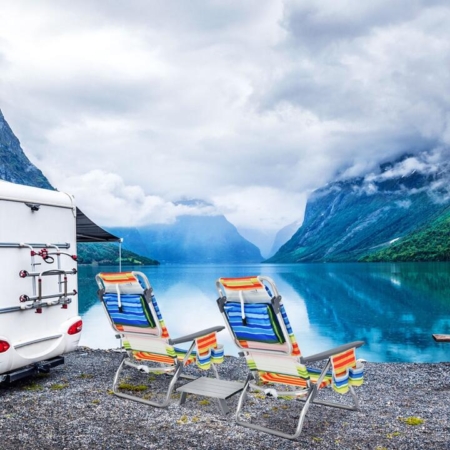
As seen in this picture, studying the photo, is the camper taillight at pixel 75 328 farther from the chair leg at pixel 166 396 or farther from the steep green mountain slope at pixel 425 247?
the steep green mountain slope at pixel 425 247

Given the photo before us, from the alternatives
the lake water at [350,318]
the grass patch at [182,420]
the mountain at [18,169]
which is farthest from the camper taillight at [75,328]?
the mountain at [18,169]

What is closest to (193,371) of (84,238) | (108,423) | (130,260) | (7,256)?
(108,423)

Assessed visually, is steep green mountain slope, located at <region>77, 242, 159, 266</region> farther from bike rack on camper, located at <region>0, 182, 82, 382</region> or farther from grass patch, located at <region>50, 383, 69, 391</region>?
grass patch, located at <region>50, 383, 69, 391</region>

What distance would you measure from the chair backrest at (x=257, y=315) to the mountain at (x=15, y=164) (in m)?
162

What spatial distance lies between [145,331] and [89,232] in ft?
16.0

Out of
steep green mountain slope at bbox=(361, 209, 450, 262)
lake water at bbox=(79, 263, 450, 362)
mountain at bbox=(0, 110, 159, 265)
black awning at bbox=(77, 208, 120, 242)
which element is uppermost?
mountain at bbox=(0, 110, 159, 265)

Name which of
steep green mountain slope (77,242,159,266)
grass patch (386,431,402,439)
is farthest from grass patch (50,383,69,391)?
steep green mountain slope (77,242,159,266)

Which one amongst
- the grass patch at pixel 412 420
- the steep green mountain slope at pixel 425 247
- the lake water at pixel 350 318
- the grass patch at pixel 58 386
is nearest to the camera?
the grass patch at pixel 412 420

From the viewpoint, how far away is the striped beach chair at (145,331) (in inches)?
222

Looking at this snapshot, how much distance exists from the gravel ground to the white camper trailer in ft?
1.72

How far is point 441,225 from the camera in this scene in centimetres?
15238

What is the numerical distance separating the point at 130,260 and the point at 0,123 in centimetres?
9818

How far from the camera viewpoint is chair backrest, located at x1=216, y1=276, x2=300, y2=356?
4590mm

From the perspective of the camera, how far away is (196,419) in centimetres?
507
